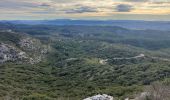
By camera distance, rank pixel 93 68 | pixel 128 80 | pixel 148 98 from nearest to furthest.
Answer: pixel 148 98 → pixel 128 80 → pixel 93 68

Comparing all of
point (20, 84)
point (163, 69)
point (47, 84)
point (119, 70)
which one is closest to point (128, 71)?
point (119, 70)

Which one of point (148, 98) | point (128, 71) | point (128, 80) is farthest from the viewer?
point (128, 71)

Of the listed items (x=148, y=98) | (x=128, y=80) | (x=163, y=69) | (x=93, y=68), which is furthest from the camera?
(x=93, y=68)

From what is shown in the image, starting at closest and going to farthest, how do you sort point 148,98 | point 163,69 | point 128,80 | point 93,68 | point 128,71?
point 148,98 < point 128,80 < point 163,69 < point 128,71 < point 93,68

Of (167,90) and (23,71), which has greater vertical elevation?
(167,90)

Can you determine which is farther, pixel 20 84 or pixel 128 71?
pixel 128 71

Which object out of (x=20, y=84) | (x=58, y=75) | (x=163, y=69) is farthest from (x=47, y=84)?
(x=163, y=69)

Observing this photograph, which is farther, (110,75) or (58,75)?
(58,75)

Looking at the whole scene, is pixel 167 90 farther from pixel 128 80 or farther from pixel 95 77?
pixel 95 77

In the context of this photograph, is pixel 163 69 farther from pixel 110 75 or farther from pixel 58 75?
pixel 58 75

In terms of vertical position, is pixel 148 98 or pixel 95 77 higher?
pixel 148 98
